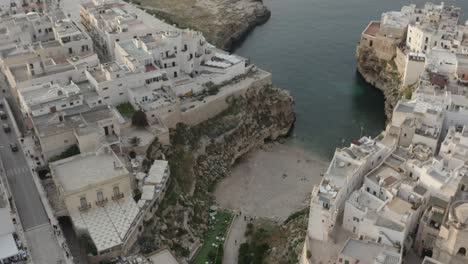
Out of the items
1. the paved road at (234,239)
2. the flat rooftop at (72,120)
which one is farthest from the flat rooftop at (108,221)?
the paved road at (234,239)

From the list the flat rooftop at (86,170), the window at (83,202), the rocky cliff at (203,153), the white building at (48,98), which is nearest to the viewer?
the window at (83,202)

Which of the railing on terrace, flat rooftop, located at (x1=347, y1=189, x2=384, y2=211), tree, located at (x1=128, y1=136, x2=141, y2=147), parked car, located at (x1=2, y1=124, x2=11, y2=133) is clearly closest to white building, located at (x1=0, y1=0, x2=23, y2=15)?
parked car, located at (x1=2, y1=124, x2=11, y2=133)

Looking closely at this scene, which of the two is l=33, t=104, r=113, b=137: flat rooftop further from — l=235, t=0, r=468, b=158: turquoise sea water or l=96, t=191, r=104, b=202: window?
l=235, t=0, r=468, b=158: turquoise sea water

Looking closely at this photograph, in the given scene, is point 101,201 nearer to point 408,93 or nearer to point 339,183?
point 339,183

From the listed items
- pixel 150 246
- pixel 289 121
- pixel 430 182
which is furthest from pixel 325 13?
pixel 150 246

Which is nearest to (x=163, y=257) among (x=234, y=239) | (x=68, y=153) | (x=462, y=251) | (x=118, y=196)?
(x=118, y=196)

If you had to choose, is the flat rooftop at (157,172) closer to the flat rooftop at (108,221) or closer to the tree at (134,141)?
the tree at (134,141)

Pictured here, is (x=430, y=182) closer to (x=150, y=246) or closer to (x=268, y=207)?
(x=268, y=207)

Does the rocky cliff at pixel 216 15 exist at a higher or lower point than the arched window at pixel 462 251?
higher
